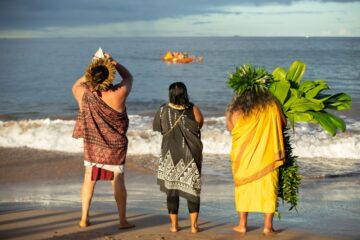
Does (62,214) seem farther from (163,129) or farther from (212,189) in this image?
(212,189)

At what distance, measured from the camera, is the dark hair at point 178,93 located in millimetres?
5801

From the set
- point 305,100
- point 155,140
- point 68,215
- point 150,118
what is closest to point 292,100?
point 305,100

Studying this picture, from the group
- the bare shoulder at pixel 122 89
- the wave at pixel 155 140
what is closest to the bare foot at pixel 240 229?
the bare shoulder at pixel 122 89

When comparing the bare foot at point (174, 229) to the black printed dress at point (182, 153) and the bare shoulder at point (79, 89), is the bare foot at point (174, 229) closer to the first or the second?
the black printed dress at point (182, 153)

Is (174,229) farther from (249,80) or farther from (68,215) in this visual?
(249,80)

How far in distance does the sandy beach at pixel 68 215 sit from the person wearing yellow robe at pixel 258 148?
41 centimetres

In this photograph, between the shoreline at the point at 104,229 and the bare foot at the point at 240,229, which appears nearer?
the shoreline at the point at 104,229

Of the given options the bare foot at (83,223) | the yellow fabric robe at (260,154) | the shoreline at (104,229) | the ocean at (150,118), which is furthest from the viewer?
the ocean at (150,118)

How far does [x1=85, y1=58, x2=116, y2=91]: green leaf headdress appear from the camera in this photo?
5.82m

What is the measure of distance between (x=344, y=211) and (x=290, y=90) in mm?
1960

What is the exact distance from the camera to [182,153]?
589 centimetres

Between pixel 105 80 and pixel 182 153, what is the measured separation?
1.04 m

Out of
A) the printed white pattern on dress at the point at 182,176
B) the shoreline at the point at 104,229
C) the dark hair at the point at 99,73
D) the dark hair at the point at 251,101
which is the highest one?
the dark hair at the point at 99,73

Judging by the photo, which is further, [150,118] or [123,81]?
[150,118]
